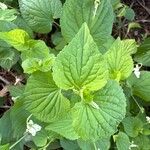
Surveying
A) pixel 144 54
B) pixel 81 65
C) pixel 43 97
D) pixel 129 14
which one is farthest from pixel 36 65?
pixel 129 14

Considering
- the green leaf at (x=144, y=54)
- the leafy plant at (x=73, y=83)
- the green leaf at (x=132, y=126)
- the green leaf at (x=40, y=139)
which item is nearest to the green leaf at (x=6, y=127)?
the leafy plant at (x=73, y=83)

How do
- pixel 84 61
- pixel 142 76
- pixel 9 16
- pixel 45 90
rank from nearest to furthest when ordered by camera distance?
pixel 84 61 → pixel 45 90 → pixel 9 16 → pixel 142 76

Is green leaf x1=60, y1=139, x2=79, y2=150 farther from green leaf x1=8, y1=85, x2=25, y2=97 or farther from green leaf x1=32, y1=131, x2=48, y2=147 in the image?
green leaf x1=8, y1=85, x2=25, y2=97

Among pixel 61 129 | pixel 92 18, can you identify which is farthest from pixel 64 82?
pixel 92 18

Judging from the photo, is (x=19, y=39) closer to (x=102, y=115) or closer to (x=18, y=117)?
(x=18, y=117)

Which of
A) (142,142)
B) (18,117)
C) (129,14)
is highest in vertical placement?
(129,14)

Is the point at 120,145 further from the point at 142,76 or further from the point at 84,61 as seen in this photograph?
the point at 84,61
